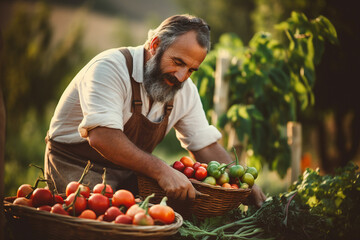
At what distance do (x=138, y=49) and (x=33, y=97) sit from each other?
5851 mm

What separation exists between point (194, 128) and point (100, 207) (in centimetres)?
127

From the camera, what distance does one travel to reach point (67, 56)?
26.2 ft

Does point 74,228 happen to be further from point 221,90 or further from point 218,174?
point 221,90

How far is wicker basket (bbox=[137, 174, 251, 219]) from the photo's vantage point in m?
2.12

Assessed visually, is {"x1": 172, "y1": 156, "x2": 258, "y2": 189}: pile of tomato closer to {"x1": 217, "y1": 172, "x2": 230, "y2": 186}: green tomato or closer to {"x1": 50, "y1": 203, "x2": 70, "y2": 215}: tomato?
{"x1": 217, "y1": 172, "x2": 230, "y2": 186}: green tomato

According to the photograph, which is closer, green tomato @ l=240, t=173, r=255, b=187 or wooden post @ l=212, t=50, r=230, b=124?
green tomato @ l=240, t=173, r=255, b=187

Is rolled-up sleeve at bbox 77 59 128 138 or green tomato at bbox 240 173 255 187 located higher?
rolled-up sleeve at bbox 77 59 128 138

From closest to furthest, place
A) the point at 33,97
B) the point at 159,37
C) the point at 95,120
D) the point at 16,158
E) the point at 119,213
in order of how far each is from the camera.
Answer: the point at 119,213
the point at 95,120
the point at 159,37
the point at 16,158
the point at 33,97

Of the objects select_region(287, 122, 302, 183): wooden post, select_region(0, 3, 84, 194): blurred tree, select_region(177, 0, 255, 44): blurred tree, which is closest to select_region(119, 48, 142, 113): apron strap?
select_region(287, 122, 302, 183): wooden post

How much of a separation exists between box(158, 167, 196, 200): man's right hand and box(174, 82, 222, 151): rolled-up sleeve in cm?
78

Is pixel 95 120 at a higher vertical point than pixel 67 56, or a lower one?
higher

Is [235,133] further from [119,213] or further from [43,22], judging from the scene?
[43,22]

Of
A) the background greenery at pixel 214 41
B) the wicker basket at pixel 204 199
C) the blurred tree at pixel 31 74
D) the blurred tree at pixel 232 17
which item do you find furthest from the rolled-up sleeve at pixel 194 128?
the blurred tree at pixel 232 17

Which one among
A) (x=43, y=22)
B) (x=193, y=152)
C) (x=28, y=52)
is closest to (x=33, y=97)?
(x=28, y=52)
